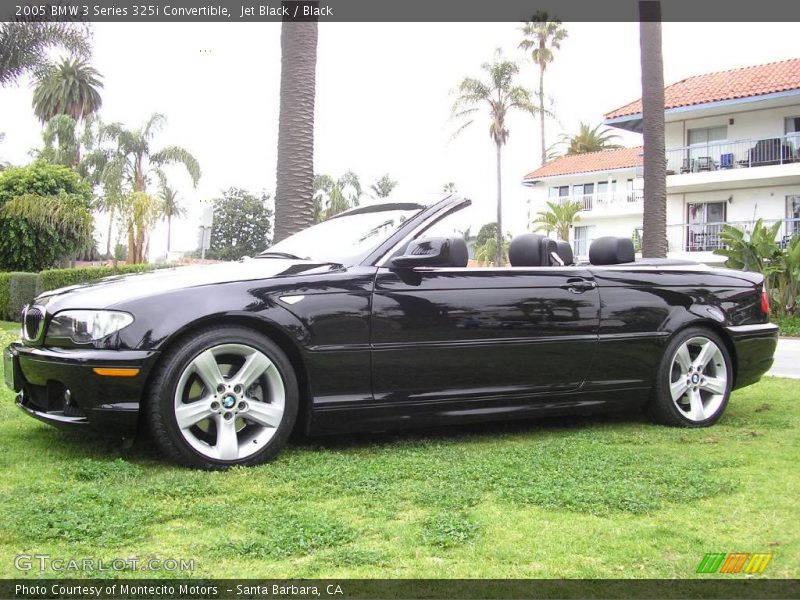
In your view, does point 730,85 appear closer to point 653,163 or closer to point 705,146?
point 705,146

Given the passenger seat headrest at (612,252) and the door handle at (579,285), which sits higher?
the passenger seat headrest at (612,252)

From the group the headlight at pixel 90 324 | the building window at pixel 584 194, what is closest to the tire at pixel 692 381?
the headlight at pixel 90 324

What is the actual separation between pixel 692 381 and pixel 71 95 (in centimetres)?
5702

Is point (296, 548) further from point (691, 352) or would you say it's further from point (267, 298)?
point (691, 352)

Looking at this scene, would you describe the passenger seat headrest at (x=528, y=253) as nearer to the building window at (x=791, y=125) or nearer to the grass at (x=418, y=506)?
the grass at (x=418, y=506)

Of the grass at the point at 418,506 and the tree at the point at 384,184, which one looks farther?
the tree at the point at 384,184

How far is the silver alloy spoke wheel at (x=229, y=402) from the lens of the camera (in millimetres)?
3871

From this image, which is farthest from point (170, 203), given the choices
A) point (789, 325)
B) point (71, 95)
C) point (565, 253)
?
point (565, 253)

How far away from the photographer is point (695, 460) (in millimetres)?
4203

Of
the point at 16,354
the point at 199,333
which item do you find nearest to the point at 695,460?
the point at 199,333

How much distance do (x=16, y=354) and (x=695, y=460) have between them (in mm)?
3584

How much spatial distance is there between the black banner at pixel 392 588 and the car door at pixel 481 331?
183 cm

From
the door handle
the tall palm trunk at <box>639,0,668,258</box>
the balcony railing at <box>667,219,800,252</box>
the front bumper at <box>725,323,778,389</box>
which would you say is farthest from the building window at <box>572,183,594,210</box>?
the door handle

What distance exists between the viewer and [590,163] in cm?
4250
